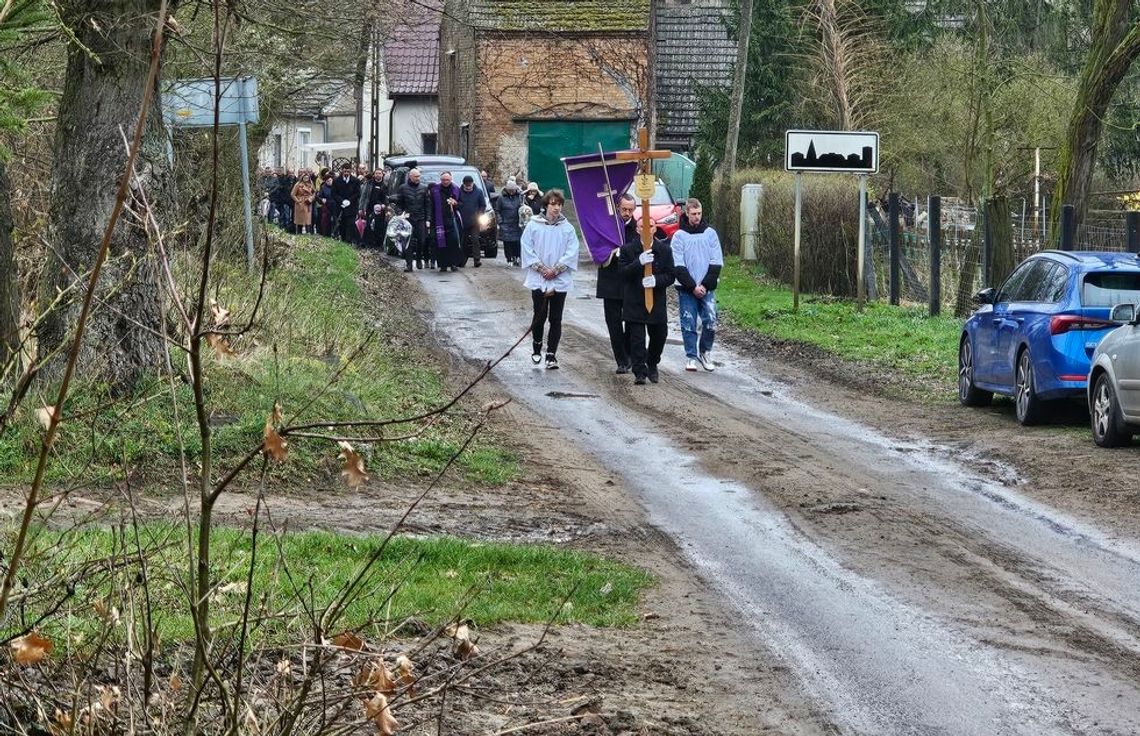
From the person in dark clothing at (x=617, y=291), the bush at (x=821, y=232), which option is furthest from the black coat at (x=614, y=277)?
the bush at (x=821, y=232)

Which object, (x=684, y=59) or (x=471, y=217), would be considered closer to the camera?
(x=471, y=217)

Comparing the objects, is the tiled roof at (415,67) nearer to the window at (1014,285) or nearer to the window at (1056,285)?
the window at (1014,285)

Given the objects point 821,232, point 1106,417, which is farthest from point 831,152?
point 1106,417

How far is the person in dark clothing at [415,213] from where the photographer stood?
1357 inches

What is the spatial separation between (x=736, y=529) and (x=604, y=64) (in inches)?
1696

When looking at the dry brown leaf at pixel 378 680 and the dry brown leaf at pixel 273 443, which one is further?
the dry brown leaf at pixel 378 680

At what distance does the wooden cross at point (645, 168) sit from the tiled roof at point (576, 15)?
102 feet

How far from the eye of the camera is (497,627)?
7957 mm

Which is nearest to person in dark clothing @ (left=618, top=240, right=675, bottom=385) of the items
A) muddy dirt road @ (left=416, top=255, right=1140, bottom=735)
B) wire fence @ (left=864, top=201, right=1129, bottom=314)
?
muddy dirt road @ (left=416, top=255, right=1140, bottom=735)

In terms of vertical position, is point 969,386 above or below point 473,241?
below

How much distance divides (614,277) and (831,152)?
6.13 meters

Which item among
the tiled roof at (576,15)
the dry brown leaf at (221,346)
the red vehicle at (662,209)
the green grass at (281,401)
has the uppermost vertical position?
the tiled roof at (576,15)

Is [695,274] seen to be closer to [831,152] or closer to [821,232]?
[831,152]

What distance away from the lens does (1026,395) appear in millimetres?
15594
